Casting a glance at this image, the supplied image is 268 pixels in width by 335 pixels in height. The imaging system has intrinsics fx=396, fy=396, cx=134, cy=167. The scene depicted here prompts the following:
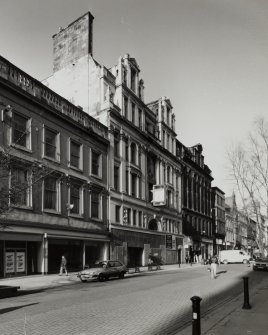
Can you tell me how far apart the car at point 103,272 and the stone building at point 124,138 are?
10651 millimetres

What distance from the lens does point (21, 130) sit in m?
26.1

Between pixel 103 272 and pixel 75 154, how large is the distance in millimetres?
11757

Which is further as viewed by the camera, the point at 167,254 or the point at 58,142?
the point at 167,254

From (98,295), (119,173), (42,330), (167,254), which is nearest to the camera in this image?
(42,330)

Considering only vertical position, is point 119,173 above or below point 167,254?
above

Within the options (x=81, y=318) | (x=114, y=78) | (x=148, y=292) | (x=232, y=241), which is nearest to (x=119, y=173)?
(x=114, y=78)

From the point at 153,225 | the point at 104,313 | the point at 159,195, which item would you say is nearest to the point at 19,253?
the point at 104,313

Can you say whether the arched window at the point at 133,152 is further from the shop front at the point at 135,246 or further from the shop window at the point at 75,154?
the shop window at the point at 75,154

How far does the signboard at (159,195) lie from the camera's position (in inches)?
1768

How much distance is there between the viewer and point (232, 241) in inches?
3627

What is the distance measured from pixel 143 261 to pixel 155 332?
34595 mm

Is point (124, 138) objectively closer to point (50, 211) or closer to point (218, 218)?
point (50, 211)

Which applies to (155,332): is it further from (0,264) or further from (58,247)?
(58,247)

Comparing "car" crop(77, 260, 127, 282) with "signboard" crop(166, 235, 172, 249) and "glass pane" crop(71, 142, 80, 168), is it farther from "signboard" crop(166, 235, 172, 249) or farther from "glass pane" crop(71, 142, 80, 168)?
"signboard" crop(166, 235, 172, 249)
